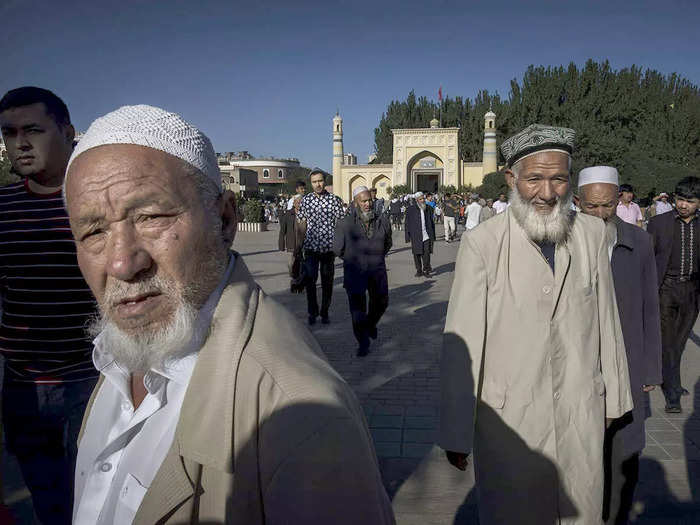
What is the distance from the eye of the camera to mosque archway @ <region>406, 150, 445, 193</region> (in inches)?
1861

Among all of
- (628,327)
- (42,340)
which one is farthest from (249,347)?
(628,327)

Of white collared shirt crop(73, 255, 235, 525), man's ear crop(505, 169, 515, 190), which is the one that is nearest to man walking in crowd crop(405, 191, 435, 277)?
man's ear crop(505, 169, 515, 190)

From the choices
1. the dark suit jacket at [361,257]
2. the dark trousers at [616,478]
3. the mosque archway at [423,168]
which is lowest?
the dark trousers at [616,478]

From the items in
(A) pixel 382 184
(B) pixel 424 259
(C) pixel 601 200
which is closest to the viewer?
(C) pixel 601 200

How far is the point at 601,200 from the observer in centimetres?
318

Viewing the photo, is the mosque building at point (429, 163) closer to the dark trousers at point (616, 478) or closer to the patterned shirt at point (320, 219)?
the patterned shirt at point (320, 219)

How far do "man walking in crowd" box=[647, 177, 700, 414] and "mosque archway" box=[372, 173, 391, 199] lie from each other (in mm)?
44312

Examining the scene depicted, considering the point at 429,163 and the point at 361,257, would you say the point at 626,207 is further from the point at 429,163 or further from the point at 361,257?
the point at 429,163

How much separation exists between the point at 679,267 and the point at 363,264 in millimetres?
3268

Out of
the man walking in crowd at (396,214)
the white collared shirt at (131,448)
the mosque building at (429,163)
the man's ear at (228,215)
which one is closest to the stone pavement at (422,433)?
the white collared shirt at (131,448)

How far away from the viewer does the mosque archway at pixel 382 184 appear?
1939 inches

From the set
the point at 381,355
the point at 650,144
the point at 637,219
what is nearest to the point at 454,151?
the point at 650,144

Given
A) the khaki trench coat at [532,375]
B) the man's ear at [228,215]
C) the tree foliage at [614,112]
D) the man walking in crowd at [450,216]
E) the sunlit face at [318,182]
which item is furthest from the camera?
the tree foliage at [614,112]

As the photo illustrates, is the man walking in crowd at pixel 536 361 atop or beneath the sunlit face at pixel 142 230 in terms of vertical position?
beneath
